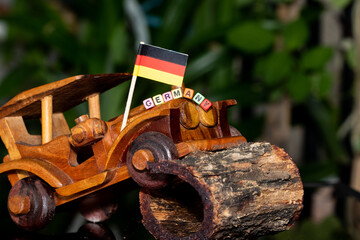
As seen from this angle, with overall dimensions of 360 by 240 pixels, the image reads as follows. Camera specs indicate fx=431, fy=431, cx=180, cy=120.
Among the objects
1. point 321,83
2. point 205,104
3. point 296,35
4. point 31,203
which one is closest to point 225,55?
point 296,35

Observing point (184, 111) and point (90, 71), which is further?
point (90, 71)

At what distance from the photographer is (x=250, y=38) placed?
1675 millimetres

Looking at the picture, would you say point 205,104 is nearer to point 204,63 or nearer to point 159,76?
point 159,76

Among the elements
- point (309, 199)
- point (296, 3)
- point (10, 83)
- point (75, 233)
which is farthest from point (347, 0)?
point (10, 83)

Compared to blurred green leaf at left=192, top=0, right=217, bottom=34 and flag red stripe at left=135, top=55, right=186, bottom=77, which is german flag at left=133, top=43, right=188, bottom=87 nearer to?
flag red stripe at left=135, top=55, right=186, bottom=77

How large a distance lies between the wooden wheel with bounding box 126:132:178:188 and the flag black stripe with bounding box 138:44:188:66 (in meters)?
0.16

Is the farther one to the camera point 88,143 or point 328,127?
point 328,127

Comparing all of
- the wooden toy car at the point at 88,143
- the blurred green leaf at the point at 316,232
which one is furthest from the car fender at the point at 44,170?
the blurred green leaf at the point at 316,232

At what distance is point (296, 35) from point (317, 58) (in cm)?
14

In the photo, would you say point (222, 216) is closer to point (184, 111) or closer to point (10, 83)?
point (184, 111)

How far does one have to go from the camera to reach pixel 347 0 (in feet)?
5.05

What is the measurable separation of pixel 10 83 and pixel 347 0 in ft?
4.36

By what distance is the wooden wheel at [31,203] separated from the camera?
903mm

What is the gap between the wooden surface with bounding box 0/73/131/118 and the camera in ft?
2.90
